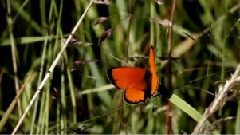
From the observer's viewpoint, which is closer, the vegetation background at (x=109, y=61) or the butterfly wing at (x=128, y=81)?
the butterfly wing at (x=128, y=81)

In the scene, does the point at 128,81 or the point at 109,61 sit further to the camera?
the point at 109,61

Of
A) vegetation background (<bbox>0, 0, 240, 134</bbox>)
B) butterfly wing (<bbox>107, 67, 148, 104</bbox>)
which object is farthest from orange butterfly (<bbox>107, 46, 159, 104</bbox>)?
vegetation background (<bbox>0, 0, 240, 134</bbox>)

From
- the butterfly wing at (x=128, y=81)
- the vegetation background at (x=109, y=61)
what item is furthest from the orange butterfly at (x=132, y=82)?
the vegetation background at (x=109, y=61)

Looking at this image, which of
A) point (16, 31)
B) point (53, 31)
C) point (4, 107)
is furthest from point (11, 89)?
point (53, 31)

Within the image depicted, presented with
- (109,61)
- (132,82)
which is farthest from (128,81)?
(109,61)

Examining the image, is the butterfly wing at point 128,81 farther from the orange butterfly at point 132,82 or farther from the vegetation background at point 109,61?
the vegetation background at point 109,61

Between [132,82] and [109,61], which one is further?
[109,61]

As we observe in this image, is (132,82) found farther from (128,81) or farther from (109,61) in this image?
(109,61)

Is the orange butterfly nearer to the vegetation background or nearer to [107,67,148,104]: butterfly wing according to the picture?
[107,67,148,104]: butterfly wing

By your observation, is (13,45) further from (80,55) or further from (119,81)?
(119,81)
